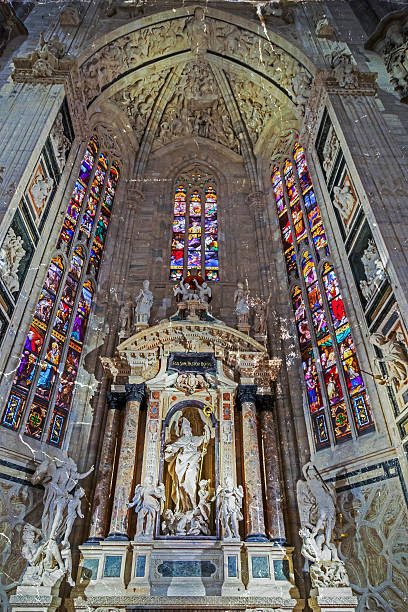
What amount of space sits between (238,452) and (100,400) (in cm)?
302

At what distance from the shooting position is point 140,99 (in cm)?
1434

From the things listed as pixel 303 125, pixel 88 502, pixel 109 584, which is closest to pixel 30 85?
pixel 303 125

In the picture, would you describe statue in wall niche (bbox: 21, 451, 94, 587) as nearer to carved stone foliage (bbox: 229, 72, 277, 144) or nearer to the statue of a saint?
the statue of a saint

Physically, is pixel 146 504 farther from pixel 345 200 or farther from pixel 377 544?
pixel 345 200

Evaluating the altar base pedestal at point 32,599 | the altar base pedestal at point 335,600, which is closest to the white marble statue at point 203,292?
the altar base pedestal at point 335,600

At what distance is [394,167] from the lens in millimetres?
8508

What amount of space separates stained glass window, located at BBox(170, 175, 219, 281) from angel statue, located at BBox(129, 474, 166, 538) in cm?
565

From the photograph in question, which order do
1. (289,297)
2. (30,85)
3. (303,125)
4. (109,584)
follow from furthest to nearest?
(303,125) < (289,297) < (30,85) < (109,584)

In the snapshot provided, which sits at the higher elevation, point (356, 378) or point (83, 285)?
point (83, 285)

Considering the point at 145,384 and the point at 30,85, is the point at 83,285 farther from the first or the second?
the point at 30,85

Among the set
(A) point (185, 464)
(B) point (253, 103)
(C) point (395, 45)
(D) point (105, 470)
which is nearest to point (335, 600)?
(A) point (185, 464)

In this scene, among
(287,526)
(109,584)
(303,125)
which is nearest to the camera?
(109,584)

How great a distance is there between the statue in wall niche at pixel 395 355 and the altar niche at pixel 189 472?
3.43 meters

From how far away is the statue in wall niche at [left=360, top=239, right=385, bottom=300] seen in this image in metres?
7.44
